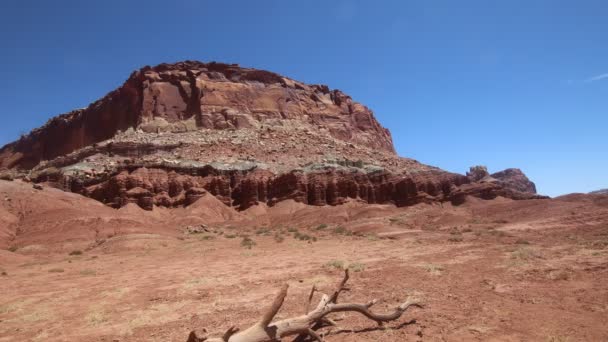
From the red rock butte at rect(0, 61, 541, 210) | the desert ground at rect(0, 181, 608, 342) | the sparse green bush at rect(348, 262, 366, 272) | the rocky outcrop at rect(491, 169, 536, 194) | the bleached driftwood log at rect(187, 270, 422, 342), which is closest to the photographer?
the bleached driftwood log at rect(187, 270, 422, 342)

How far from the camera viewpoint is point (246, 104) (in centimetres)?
7944

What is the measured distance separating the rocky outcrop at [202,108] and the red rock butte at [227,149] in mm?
265

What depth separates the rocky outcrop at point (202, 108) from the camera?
74.5 metres

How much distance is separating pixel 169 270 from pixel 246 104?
6723 cm

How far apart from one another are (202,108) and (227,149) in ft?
61.9

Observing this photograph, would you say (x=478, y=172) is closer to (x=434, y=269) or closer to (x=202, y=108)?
(x=202, y=108)

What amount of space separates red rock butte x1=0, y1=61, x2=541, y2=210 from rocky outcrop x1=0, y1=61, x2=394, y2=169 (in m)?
0.27

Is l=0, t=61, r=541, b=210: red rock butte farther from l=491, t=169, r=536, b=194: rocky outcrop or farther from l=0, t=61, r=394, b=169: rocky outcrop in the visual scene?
l=491, t=169, r=536, b=194: rocky outcrop

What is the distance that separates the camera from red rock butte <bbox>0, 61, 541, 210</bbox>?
1852 inches

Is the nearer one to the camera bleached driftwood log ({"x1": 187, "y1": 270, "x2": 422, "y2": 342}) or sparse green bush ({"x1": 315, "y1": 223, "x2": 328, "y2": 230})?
bleached driftwood log ({"x1": 187, "y1": 270, "x2": 422, "y2": 342})

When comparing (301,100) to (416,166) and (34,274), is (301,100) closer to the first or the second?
(416,166)

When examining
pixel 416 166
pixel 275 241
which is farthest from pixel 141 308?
pixel 416 166

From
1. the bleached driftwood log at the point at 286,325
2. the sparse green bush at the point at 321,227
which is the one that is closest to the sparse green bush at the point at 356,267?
the bleached driftwood log at the point at 286,325

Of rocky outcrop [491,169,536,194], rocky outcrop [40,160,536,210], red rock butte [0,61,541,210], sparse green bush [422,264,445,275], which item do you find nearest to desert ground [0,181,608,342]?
sparse green bush [422,264,445,275]
